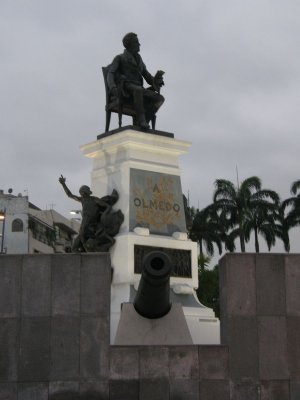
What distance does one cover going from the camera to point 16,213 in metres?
68.9

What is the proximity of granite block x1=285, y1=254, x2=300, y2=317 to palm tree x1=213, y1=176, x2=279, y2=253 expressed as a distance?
4192 cm

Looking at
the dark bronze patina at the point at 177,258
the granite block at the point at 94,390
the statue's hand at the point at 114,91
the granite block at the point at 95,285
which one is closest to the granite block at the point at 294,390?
the granite block at the point at 94,390

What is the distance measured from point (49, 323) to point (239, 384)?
270 centimetres

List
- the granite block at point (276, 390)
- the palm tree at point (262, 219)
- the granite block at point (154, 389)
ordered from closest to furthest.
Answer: the granite block at point (154, 389), the granite block at point (276, 390), the palm tree at point (262, 219)

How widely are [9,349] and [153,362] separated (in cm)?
195

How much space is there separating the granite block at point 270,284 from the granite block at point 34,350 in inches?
115

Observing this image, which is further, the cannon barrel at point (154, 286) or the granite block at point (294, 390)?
the cannon barrel at point (154, 286)

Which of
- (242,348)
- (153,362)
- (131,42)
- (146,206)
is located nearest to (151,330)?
(153,362)

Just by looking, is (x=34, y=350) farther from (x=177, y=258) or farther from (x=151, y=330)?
(x=177, y=258)

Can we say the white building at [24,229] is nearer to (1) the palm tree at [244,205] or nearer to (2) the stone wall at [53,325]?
(1) the palm tree at [244,205]

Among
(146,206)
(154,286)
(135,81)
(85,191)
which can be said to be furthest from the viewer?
(135,81)

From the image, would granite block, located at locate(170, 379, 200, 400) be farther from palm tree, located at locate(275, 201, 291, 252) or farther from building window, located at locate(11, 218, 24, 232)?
building window, located at locate(11, 218, 24, 232)

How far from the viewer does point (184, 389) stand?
36.6 ft

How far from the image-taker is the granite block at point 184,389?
438 inches
